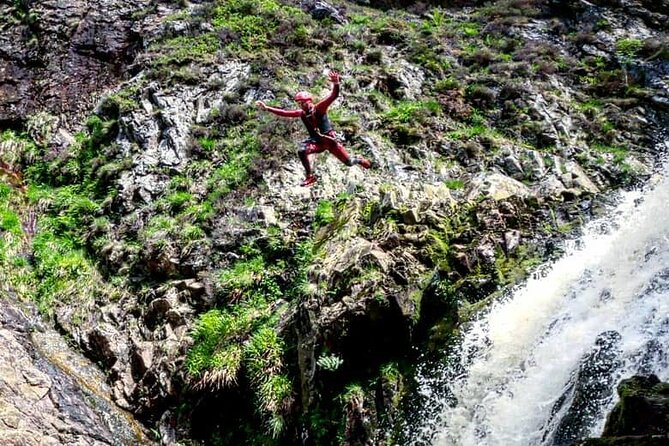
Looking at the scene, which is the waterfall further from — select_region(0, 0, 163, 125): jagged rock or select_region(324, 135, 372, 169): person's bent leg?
select_region(0, 0, 163, 125): jagged rock

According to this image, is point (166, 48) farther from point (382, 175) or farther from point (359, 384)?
point (359, 384)

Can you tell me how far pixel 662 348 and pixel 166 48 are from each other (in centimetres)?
1653

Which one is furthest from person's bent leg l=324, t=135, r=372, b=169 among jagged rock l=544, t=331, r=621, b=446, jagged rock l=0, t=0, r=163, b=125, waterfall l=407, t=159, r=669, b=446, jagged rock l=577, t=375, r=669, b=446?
jagged rock l=0, t=0, r=163, b=125

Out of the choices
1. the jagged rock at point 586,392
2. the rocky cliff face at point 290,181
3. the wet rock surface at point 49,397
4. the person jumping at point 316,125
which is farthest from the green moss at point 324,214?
the jagged rock at point 586,392

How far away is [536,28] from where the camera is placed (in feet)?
69.0

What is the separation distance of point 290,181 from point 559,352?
294 inches

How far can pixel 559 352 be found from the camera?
8797 millimetres

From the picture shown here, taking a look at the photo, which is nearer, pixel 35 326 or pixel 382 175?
pixel 35 326

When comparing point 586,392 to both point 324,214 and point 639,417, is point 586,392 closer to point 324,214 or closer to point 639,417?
point 639,417

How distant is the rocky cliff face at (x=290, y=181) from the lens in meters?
10.0

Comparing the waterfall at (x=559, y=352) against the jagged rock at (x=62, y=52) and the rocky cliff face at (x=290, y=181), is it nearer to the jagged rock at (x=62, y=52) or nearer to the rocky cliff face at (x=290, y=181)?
the rocky cliff face at (x=290, y=181)

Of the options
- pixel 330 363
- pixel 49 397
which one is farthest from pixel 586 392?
pixel 49 397

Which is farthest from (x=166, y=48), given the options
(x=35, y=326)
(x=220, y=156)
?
(x=35, y=326)

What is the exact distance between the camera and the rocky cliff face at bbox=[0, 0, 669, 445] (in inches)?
394
